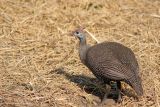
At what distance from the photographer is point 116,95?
20.4 ft

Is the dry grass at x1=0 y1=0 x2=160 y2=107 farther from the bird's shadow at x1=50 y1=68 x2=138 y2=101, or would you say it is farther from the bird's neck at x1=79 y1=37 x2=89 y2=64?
the bird's neck at x1=79 y1=37 x2=89 y2=64

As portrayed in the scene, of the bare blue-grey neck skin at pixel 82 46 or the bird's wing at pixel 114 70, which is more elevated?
the bare blue-grey neck skin at pixel 82 46

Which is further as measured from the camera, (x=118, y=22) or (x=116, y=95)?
Answer: (x=118, y=22)

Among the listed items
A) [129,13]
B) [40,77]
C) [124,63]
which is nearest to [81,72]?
[40,77]

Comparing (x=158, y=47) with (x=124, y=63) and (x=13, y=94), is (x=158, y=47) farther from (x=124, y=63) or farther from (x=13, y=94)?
(x=13, y=94)

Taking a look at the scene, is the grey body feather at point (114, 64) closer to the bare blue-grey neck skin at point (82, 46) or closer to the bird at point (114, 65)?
the bird at point (114, 65)

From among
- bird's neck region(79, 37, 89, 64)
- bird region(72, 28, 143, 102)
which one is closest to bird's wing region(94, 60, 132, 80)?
bird region(72, 28, 143, 102)

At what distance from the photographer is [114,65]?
564 centimetres

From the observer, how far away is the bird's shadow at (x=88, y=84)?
246 inches

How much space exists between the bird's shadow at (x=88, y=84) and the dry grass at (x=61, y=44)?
0.04ft

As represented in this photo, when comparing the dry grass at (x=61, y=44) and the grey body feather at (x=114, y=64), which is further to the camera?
the dry grass at (x=61, y=44)

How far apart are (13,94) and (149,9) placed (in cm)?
373

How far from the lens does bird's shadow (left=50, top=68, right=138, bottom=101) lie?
20.5ft

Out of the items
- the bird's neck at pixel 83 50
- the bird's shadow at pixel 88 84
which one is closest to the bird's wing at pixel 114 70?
the bird's neck at pixel 83 50
